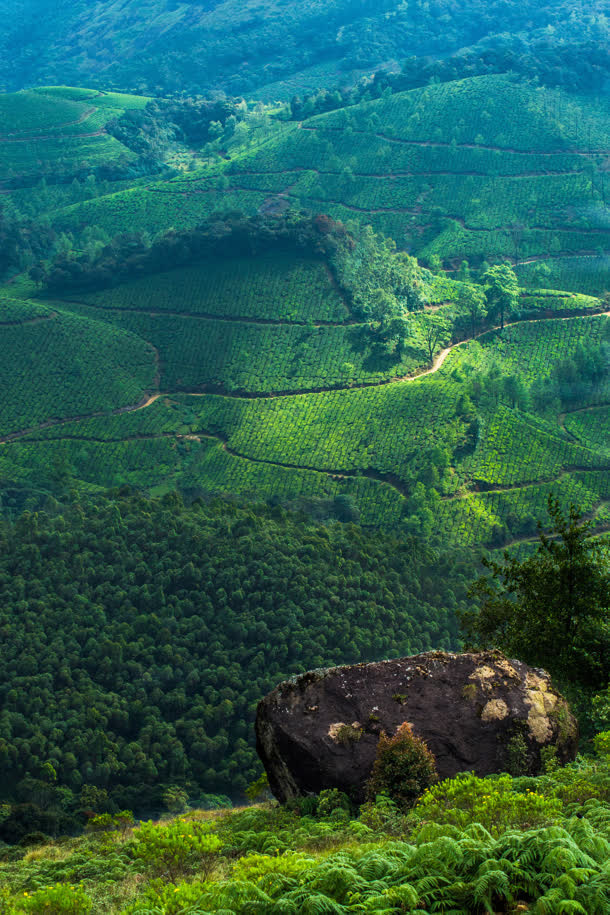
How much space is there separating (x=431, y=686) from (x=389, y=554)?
42714 millimetres

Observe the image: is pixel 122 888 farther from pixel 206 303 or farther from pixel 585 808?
pixel 206 303

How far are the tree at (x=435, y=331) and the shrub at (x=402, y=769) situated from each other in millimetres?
89024

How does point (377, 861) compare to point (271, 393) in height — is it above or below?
above

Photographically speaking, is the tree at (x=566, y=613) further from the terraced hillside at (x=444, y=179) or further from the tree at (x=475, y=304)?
the terraced hillside at (x=444, y=179)

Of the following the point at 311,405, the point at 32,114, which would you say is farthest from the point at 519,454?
the point at 32,114

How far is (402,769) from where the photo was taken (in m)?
25.4

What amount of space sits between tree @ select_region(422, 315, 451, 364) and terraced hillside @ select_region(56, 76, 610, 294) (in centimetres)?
2283

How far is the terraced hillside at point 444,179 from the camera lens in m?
139

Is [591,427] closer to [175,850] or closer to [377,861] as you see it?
[175,850]

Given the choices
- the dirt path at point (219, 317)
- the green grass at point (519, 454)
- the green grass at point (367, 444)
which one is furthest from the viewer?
the dirt path at point (219, 317)

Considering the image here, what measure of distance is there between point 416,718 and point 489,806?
8.05 m

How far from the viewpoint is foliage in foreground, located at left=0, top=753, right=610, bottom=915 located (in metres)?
14.9

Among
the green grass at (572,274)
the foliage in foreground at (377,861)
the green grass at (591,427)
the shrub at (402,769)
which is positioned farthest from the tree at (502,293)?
the shrub at (402,769)

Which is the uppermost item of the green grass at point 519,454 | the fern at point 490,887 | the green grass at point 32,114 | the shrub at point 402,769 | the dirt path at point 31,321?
the green grass at point 32,114
